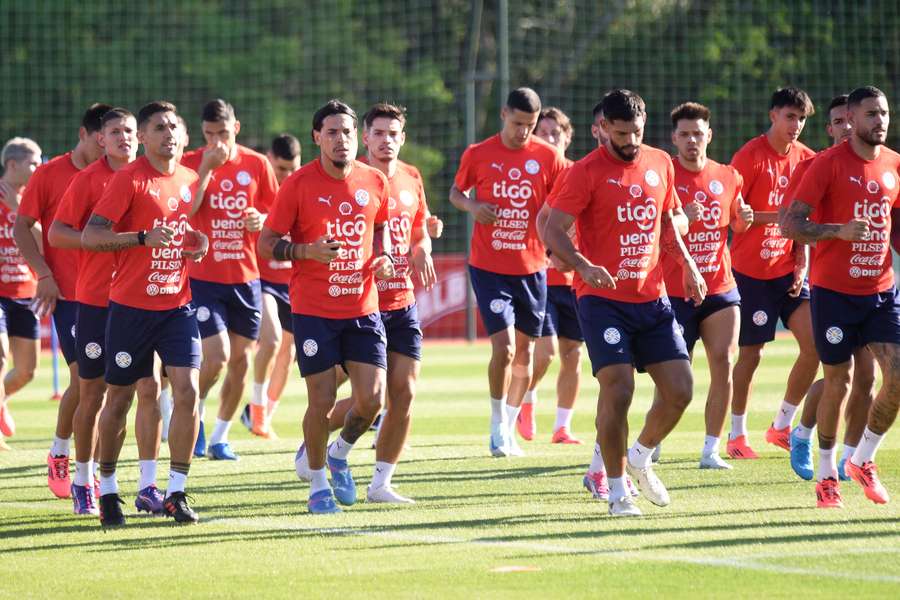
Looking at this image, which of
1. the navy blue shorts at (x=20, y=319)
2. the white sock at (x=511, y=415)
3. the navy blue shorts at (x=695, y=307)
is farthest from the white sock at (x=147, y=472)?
the navy blue shorts at (x=20, y=319)

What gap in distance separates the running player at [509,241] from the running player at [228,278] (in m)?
1.68

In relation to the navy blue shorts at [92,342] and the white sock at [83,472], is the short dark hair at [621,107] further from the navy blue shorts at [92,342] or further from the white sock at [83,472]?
the white sock at [83,472]

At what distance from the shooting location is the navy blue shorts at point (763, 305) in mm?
11672

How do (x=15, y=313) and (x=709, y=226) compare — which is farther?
(x=15, y=313)

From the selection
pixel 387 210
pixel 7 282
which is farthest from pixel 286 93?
pixel 387 210

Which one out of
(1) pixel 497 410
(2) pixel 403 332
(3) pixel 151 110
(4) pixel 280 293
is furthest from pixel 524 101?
(3) pixel 151 110

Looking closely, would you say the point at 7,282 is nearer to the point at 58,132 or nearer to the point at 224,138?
the point at 224,138

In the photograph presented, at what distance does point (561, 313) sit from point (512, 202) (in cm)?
131

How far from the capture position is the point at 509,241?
40.5 ft

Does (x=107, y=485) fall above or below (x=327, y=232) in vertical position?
below

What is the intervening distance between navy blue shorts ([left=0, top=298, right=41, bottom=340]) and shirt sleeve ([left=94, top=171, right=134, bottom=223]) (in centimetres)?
521

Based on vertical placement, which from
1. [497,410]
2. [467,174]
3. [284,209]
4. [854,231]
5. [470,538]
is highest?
[467,174]

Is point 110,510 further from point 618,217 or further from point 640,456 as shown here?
point 618,217

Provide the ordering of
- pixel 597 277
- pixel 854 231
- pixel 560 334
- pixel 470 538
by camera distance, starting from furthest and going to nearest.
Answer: pixel 560 334
pixel 854 231
pixel 597 277
pixel 470 538
